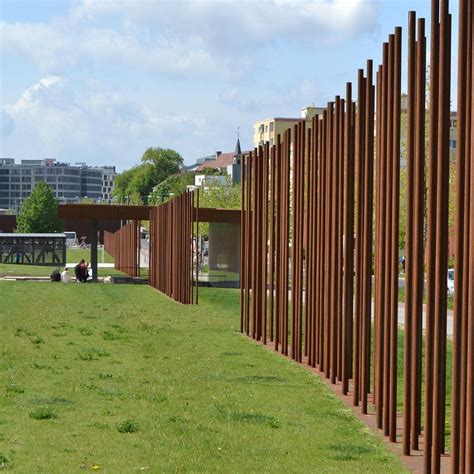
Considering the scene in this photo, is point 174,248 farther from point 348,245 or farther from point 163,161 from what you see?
point 163,161

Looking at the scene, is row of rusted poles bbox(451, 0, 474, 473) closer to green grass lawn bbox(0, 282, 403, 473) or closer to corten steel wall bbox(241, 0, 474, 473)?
corten steel wall bbox(241, 0, 474, 473)

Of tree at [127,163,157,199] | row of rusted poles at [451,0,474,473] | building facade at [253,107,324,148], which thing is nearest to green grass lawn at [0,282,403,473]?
row of rusted poles at [451,0,474,473]

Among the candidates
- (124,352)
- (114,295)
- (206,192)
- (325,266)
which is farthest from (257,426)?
(206,192)

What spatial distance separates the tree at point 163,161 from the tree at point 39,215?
85387mm

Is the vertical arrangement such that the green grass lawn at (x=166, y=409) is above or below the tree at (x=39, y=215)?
below

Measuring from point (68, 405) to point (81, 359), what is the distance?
176 inches

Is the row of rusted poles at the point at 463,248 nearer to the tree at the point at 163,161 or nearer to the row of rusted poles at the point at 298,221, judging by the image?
the row of rusted poles at the point at 298,221

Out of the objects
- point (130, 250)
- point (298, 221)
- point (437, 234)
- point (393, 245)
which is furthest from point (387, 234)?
point (130, 250)

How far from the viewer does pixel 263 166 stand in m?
22.4

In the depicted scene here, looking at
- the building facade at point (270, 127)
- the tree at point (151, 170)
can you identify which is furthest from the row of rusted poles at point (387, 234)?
the tree at point (151, 170)

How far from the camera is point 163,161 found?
191 m

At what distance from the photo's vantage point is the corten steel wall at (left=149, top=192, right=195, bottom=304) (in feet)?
116

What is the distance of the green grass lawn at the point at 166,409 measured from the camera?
9.29m

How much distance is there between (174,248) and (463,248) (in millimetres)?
31007
